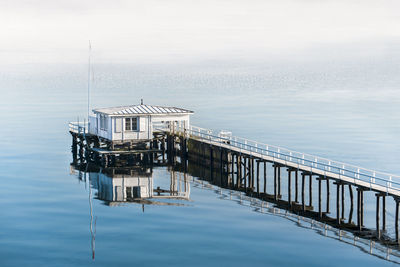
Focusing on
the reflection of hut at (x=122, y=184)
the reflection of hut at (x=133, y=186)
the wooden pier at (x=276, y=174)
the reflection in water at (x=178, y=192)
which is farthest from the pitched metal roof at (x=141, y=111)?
the reflection of hut at (x=122, y=184)

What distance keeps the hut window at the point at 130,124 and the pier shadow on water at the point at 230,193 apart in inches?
137

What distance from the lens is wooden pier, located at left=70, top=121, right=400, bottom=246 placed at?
5028 cm

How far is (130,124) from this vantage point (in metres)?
72.8

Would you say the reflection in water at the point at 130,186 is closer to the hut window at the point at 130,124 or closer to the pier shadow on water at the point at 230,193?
the pier shadow on water at the point at 230,193

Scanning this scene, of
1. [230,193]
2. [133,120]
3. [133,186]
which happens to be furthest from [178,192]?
[133,120]

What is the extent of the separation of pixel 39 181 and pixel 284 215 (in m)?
24.7

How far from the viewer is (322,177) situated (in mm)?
54188

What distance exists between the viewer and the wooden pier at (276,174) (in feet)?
165

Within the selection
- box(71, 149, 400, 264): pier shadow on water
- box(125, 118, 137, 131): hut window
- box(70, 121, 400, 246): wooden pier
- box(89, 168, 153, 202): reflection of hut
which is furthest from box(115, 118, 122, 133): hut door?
box(89, 168, 153, 202): reflection of hut

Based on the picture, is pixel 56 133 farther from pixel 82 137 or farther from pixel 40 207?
pixel 40 207

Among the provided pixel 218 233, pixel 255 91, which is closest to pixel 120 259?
pixel 218 233

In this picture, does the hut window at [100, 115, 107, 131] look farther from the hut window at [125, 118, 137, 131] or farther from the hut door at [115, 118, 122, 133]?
→ the hut window at [125, 118, 137, 131]

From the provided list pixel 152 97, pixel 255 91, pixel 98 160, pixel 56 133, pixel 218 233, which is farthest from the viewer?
pixel 255 91

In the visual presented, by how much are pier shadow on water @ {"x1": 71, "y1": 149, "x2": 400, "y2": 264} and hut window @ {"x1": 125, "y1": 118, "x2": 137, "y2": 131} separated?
347 cm
